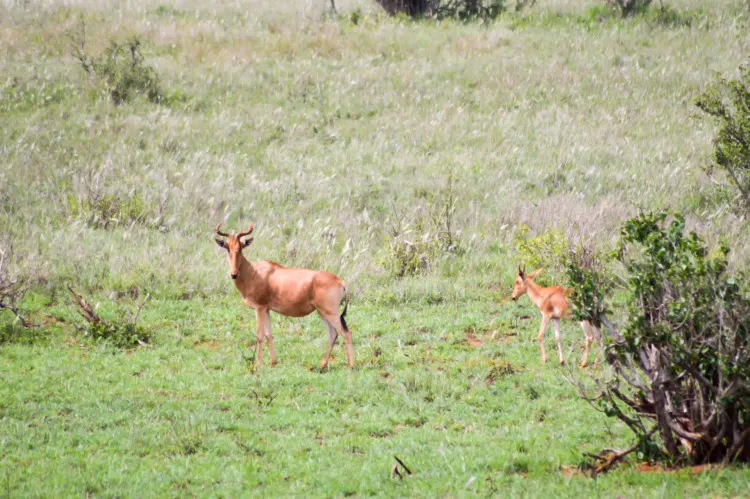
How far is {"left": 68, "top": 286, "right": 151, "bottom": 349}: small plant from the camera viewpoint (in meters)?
12.0

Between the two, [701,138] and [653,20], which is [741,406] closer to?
[701,138]

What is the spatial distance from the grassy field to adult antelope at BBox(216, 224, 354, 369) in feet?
2.17

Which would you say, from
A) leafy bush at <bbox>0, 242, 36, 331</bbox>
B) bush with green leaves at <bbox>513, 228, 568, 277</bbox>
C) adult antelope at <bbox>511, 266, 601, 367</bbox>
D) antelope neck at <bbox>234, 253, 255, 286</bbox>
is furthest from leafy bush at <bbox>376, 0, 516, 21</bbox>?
antelope neck at <bbox>234, 253, 255, 286</bbox>

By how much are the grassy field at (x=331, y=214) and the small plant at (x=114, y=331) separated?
0.84 ft

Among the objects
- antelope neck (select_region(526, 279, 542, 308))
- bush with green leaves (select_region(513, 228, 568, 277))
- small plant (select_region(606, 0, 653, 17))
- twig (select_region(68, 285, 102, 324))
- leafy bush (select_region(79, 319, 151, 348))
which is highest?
small plant (select_region(606, 0, 653, 17))

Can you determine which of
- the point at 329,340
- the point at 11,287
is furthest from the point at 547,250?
the point at 11,287

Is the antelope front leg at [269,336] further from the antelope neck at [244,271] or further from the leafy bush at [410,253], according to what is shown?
the leafy bush at [410,253]

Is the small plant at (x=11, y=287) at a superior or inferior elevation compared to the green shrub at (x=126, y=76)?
inferior

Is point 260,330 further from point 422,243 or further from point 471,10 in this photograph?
point 471,10

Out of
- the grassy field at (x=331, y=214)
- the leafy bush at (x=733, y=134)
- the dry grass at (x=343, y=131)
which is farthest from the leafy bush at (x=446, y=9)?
the leafy bush at (x=733, y=134)

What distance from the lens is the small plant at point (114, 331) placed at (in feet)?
39.3

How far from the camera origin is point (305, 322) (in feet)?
43.6

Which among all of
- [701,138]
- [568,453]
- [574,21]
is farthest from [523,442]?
[574,21]

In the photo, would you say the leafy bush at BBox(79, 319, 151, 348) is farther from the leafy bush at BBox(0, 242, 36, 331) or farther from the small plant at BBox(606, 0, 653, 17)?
the small plant at BBox(606, 0, 653, 17)
